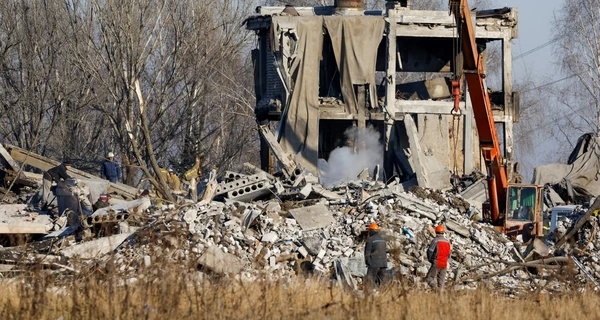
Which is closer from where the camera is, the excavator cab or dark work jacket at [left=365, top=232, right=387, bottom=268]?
dark work jacket at [left=365, top=232, right=387, bottom=268]

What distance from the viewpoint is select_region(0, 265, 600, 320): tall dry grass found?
10898 millimetres

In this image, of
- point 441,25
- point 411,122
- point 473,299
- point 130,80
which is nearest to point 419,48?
point 441,25

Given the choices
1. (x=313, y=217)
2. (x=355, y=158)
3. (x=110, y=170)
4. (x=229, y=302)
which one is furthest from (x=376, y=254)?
(x=355, y=158)

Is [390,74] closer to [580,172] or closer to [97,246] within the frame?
[580,172]

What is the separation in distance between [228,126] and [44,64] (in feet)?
28.6

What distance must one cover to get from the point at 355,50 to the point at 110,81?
7.93 metres

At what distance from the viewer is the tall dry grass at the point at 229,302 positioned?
35.8 feet

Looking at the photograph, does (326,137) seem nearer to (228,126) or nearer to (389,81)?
(389,81)

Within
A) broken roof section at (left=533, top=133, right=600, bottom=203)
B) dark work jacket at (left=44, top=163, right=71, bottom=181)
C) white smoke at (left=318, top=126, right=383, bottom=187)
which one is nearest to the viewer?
dark work jacket at (left=44, top=163, right=71, bottom=181)

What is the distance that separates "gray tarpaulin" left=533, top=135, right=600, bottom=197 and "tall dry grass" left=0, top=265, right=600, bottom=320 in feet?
45.6

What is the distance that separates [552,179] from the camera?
27.6 meters

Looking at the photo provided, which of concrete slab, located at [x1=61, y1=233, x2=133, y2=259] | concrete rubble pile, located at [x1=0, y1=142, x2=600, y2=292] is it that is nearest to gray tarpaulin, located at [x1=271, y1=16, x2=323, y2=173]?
concrete rubble pile, located at [x1=0, y1=142, x2=600, y2=292]

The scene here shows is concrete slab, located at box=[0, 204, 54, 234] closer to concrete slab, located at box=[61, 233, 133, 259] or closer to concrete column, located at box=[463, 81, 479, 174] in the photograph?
concrete slab, located at box=[61, 233, 133, 259]

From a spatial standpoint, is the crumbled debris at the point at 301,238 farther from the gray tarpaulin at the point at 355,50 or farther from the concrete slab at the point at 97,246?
the gray tarpaulin at the point at 355,50
